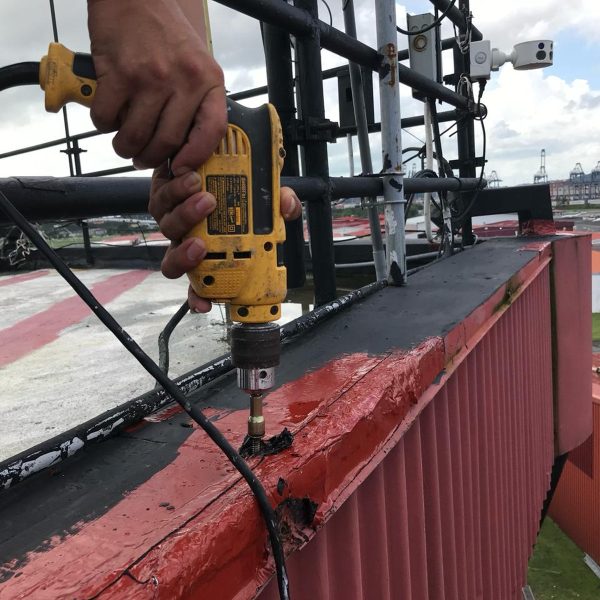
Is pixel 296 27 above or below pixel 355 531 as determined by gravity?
above

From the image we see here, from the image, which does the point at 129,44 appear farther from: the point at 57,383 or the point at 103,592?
the point at 57,383

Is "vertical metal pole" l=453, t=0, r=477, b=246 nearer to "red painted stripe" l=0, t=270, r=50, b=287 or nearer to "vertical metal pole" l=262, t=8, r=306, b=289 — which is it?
"vertical metal pole" l=262, t=8, r=306, b=289

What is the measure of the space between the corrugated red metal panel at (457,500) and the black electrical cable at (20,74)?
81cm

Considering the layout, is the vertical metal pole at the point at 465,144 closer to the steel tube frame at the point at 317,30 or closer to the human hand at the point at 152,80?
the steel tube frame at the point at 317,30

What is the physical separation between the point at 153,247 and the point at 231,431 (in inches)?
169

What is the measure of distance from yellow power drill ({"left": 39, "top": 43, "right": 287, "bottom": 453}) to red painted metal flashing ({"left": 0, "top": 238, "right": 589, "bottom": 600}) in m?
0.15

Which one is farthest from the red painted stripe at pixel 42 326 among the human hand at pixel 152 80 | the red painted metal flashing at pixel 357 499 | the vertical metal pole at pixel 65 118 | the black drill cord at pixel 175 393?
the human hand at pixel 152 80

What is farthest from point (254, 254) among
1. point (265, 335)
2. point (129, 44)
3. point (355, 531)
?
point (355, 531)

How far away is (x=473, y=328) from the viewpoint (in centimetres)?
185

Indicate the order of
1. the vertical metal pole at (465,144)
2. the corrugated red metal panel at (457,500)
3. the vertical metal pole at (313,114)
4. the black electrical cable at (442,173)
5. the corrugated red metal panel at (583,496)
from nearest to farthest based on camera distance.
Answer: the corrugated red metal panel at (457,500), the vertical metal pole at (313,114), the black electrical cable at (442,173), the vertical metal pole at (465,144), the corrugated red metal panel at (583,496)

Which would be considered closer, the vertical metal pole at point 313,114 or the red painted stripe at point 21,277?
the vertical metal pole at point 313,114

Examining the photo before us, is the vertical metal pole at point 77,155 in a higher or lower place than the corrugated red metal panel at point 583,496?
higher

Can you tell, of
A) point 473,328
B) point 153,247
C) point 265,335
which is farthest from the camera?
point 153,247

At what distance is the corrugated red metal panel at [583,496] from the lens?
6.50 m
